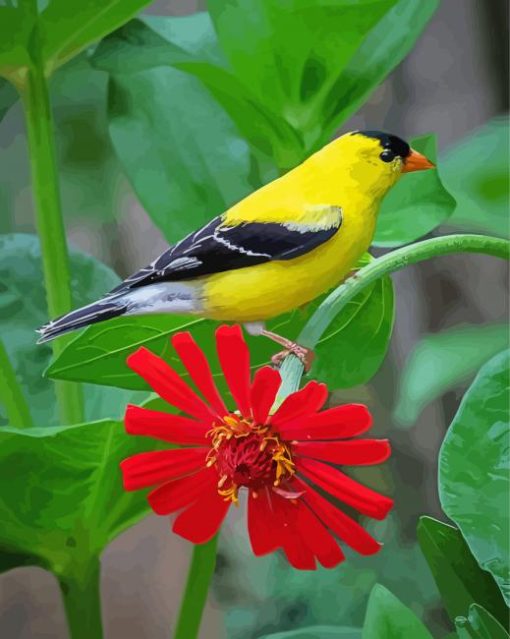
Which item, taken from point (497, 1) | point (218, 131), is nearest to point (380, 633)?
point (218, 131)

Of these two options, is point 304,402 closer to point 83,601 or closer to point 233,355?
point 233,355

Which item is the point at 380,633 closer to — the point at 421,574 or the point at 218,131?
the point at 421,574

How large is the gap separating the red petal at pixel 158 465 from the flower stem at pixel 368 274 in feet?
0.16

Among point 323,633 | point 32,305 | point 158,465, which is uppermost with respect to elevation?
point 32,305

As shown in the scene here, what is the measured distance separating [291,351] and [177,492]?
0.08 m

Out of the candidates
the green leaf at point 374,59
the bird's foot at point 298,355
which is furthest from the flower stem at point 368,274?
the green leaf at point 374,59

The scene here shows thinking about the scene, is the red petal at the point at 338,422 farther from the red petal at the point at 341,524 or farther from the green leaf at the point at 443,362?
the green leaf at the point at 443,362

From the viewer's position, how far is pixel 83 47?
0.51 metres

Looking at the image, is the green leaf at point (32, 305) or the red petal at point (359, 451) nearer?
the red petal at point (359, 451)

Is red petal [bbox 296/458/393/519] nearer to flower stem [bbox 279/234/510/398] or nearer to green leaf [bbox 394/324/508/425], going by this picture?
flower stem [bbox 279/234/510/398]

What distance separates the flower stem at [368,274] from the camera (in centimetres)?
37

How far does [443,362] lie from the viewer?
62 cm

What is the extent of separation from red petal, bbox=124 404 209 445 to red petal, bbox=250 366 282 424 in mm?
33

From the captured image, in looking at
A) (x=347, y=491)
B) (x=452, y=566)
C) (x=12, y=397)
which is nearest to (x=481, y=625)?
(x=452, y=566)
